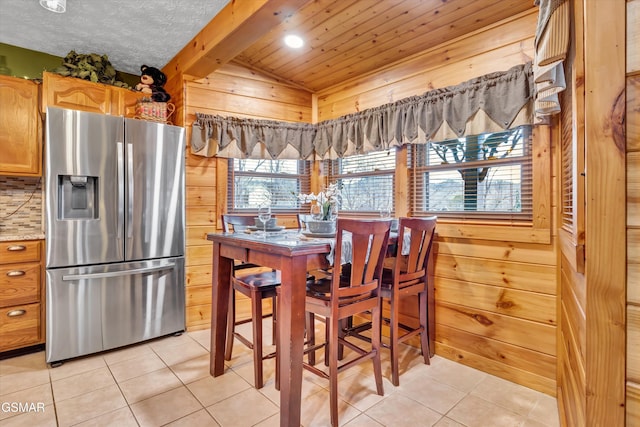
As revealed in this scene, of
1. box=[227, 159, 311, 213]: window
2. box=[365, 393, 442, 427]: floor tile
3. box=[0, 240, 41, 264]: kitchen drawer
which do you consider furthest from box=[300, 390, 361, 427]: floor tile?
box=[0, 240, 41, 264]: kitchen drawer

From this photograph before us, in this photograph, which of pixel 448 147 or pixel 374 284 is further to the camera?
pixel 448 147

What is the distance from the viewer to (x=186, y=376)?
2.29m

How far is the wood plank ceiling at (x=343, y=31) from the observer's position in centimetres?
223

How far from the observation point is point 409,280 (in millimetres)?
2320

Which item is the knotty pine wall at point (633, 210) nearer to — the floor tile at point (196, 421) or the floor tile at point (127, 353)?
the floor tile at point (196, 421)

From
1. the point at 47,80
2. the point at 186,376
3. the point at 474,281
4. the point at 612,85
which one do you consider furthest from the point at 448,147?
the point at 47,80

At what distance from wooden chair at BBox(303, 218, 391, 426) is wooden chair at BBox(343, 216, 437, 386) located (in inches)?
6.8

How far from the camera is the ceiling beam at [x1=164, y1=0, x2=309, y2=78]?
2064mm

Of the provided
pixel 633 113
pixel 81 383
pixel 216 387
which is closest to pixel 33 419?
pixel 81 383

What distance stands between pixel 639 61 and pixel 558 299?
5.41 feet

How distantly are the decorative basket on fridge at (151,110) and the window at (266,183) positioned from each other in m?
0.74

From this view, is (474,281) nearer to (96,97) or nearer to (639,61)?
(639,61)

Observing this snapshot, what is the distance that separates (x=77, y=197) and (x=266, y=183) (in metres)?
1.68

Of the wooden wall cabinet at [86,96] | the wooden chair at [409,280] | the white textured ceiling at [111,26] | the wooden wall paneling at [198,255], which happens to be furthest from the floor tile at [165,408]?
the white textured ceiling at [111,26]
